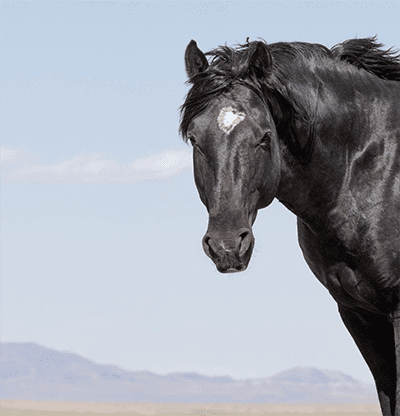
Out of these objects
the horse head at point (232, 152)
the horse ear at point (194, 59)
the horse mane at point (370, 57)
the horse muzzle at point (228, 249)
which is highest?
the horse mane at point (370, 57)

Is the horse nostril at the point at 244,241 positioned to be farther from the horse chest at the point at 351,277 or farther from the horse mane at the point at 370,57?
the horse mane at the point at 370,57

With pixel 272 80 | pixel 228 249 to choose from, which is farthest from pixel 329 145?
pixel 228 249

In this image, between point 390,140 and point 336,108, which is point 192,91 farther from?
point 390,140

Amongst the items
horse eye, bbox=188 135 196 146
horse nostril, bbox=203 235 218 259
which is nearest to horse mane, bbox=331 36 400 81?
horse eye, bbox=188 135 196 146

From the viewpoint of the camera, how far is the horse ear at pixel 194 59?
6.43m

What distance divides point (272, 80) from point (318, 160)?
3.03 feet

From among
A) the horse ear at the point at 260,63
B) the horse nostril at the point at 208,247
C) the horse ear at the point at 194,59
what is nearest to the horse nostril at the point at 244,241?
the horse nostril at the point at 208,247

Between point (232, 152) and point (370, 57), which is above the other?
point (370, 57)

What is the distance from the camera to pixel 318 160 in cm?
677

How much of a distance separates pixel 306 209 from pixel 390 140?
1.02 metres

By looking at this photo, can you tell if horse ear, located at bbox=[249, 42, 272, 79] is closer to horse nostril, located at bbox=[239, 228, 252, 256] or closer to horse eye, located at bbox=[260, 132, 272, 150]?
horse eye, located at bbox=[260, 132, 272, 150]

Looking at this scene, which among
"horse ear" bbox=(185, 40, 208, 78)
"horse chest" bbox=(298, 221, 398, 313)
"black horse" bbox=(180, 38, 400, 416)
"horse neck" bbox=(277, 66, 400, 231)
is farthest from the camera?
"horse chest" bbox=(298, 221, 398, 313)

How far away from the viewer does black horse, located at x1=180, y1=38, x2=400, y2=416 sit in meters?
5.87

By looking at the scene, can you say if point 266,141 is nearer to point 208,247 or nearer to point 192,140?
point 192,140
